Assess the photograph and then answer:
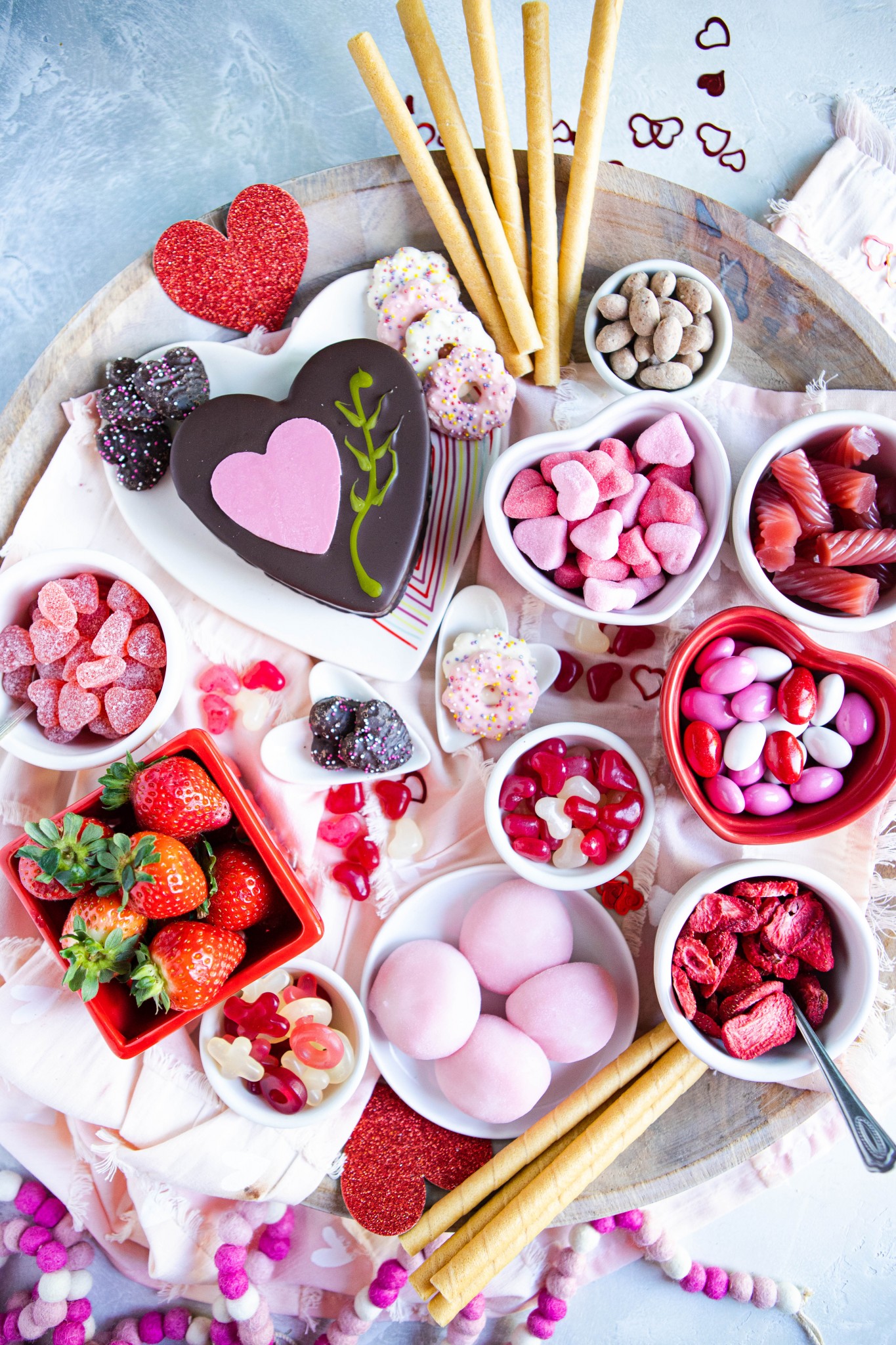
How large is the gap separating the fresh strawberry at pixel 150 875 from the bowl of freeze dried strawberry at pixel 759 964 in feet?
2.09

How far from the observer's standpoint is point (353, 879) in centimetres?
131

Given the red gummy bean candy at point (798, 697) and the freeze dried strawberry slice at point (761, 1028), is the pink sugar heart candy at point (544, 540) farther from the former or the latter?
the freeze dried strawberry slice at point (761, 1028)

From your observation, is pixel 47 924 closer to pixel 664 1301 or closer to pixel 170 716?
pixel 170 716

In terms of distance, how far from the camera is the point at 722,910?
1.15m

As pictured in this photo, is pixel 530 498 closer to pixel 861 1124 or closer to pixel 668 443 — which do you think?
pixel 668 443

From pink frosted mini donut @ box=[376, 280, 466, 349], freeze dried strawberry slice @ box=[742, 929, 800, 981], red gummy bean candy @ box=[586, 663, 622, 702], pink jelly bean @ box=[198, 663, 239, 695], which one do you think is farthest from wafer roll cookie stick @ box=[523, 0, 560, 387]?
freeze dried strawberry slice @ box=[742, 929, 800, 981]

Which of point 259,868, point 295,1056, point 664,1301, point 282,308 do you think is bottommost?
point 664,1301

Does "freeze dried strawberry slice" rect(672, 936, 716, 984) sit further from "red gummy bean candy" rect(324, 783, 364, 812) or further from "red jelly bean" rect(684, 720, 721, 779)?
"red gummy bean candy" rect(324, 783, 364, 812)

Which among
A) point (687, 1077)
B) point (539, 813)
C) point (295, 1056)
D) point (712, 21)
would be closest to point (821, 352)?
point (712, 21)

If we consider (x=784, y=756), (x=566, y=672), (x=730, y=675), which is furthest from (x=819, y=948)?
(x=566, y=672)

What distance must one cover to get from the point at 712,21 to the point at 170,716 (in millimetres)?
1572

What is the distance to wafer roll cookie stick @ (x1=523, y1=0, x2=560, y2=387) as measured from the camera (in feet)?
3.79

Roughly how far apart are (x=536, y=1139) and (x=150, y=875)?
688 mm

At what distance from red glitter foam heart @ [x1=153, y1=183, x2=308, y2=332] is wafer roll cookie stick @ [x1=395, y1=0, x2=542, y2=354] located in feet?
0.83
